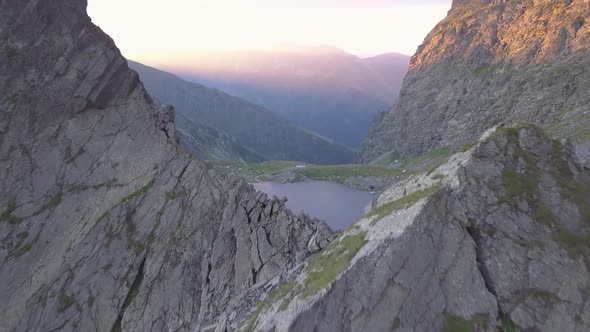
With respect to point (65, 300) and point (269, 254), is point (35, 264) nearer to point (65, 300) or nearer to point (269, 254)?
point (65, 300)

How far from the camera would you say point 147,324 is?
130 feet

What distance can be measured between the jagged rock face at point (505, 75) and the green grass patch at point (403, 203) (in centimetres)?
6623

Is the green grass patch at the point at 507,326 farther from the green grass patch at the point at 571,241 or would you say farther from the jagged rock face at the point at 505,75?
the jagged rock face at the point at 505,75

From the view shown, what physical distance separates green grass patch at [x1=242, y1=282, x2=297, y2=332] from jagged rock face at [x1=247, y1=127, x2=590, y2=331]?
1.45 m

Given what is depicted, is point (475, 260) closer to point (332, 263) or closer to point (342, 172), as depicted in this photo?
point (332, 263)

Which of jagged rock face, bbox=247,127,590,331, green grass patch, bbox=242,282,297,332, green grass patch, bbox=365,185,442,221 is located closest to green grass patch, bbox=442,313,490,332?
jagged rock face, bbox=247,127,590,331

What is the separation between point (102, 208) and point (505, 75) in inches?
6016

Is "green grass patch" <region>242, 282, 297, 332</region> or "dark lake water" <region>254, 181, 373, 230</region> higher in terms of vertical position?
"green grass patch" <region>242, 282, 297, 332</region>

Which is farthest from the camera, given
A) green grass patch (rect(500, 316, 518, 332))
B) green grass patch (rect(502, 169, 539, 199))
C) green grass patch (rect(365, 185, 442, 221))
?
green grass patch (rect(365, 185, 442, 221))

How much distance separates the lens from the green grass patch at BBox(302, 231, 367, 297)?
2395cm

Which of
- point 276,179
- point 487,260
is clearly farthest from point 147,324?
point 276,179

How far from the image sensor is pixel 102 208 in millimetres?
46000

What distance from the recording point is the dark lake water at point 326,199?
4158 inches

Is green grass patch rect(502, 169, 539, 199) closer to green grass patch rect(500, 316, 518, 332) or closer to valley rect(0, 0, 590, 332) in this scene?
valley rect(0, 0, 590, 332)
